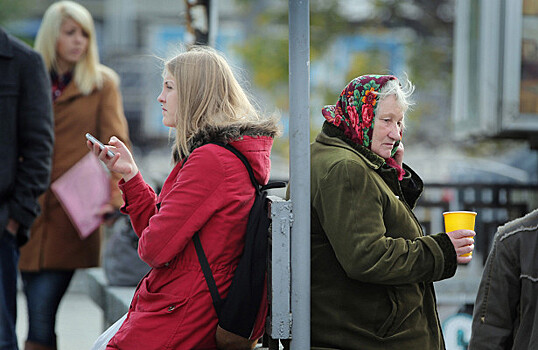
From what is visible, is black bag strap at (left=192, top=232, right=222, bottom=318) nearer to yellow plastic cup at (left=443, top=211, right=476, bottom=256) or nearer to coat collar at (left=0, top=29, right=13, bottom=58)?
yellow plastic cup at (left=443, top=211, right=476, bottom=256)

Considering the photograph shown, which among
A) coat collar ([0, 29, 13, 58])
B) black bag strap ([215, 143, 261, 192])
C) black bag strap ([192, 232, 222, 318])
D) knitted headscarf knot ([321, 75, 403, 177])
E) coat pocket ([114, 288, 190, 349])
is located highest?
coat collar ([0, 29, 13, 58])

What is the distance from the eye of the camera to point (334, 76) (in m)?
20.2

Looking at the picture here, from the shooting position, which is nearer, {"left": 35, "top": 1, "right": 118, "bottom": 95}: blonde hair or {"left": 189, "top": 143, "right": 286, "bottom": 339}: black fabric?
{"left": 189, "top": 143, "right": 286, "bottom": 339}: black fabric

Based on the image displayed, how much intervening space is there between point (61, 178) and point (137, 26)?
3394 cm

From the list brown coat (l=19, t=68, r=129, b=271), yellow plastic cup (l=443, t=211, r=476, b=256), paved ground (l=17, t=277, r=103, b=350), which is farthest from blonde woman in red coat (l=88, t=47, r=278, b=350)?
paved ground (l=17, t=277, r=103, b=350)

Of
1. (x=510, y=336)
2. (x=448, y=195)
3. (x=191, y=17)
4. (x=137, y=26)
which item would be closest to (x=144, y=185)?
(x=510, y=336)

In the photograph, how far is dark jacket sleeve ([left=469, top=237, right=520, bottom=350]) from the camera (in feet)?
10.0

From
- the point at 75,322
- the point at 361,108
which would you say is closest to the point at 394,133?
the point at 361,108

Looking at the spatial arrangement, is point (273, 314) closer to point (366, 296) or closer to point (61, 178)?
point (366, 296)

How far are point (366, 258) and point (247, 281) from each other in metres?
0.41

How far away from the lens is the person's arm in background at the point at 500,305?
306 cm

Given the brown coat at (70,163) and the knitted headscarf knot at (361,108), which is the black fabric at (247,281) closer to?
the knitted headscarf knot at (361,108)

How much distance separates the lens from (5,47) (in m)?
4.40

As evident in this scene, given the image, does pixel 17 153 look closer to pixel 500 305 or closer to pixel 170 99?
pixel 170 99
